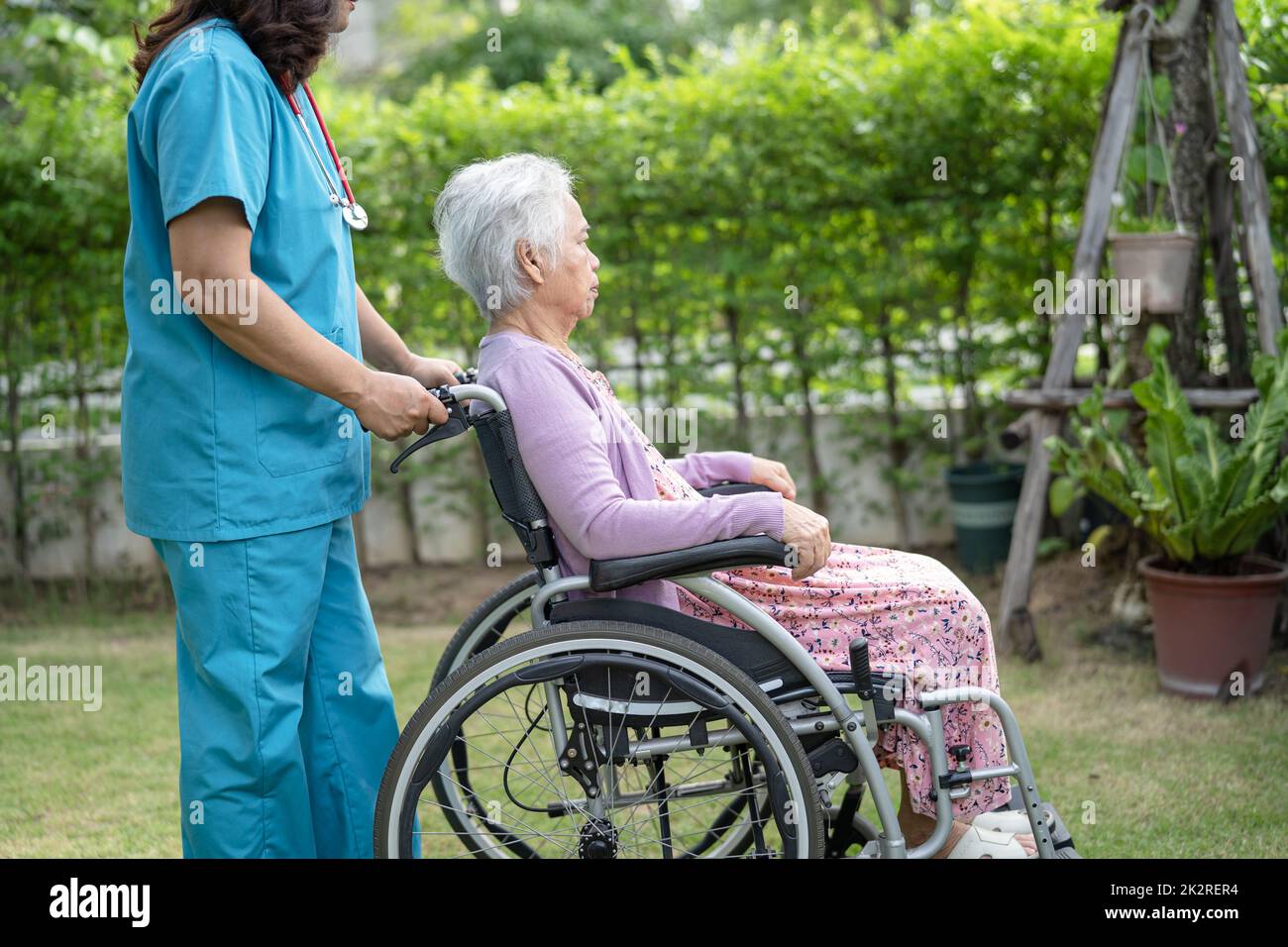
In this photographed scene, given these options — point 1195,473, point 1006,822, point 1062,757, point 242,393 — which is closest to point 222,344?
point 242,393

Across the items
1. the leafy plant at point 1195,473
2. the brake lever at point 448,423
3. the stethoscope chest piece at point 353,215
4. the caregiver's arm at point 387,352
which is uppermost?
the stethoscope chest piece at point 353,215

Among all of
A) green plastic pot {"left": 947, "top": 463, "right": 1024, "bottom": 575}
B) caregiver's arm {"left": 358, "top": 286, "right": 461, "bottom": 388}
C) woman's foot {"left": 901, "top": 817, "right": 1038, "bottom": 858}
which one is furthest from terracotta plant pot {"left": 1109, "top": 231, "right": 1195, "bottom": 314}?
caregiver's arm {"left": 358, "top": 286, "right": 461, "bottom": 388}

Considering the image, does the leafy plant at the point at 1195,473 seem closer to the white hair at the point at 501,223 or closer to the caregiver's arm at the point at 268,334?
the white hair at the point at 501,223

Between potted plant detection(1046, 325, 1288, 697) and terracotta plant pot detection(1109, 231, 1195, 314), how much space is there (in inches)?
7.3

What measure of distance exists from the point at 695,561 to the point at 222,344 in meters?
0.75

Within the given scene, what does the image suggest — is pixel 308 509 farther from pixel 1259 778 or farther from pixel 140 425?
pixel 1259 778

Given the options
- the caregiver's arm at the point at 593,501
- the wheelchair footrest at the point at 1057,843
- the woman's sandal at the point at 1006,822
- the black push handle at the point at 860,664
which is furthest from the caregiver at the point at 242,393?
the woman's sandal at the point at 1006,822

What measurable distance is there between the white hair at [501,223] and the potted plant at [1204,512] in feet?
6.35

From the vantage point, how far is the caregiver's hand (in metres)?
1.78

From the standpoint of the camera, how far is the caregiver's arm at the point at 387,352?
216cm

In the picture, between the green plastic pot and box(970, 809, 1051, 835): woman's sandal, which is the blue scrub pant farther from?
the green plastic pot

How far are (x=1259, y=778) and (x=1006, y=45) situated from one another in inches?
99.4

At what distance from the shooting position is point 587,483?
1.85 meters
